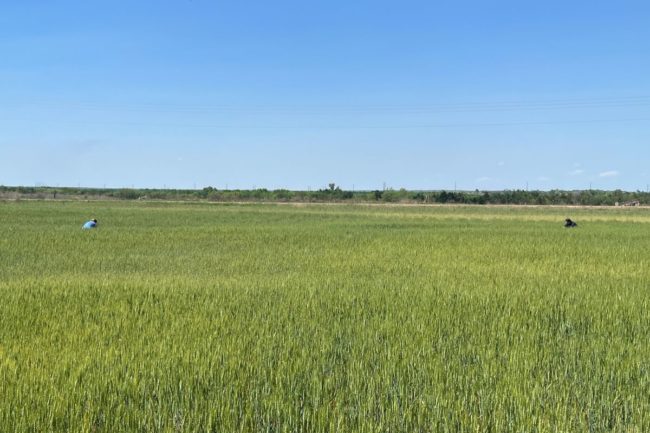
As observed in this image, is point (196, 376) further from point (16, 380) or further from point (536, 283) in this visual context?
point (536, 283)

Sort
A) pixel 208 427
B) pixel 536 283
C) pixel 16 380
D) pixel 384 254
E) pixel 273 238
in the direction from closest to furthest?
pixel 208 427 → pixel 16 380 → pixel 536 283 → pixel 384 254 → pixel 273 238

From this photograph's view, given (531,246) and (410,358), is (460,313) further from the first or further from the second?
(531,246)

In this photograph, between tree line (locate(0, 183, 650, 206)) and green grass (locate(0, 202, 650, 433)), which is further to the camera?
tree line (locate(0, 183, 650, 206))

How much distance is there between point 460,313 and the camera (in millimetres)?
7039

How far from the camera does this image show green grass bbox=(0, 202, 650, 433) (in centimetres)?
373

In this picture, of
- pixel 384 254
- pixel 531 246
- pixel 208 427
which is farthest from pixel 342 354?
pixel 531 246

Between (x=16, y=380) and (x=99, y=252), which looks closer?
(x=16, y=380)

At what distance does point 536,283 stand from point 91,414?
825 cm

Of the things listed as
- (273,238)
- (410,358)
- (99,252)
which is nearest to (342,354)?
(410,358)

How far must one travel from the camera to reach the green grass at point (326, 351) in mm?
3727

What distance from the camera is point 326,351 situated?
16.8 ft

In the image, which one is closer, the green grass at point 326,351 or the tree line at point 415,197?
the green grass at point 326,351

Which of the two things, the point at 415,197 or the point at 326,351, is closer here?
the point at 326,351

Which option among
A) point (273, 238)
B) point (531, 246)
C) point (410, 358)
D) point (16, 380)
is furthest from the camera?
point (273, 238)
